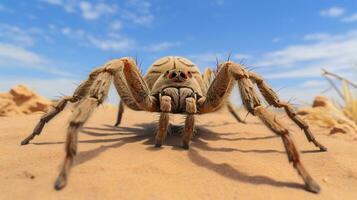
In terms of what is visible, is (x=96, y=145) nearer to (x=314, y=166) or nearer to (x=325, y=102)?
(x=314, y=166)

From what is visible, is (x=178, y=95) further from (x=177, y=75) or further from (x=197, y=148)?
(x=197, y=148)

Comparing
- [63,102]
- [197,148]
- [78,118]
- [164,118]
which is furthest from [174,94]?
[78,118]

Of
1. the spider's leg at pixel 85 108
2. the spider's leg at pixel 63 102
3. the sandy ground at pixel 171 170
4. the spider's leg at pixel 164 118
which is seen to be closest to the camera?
the sandy ground at pixel 171 170

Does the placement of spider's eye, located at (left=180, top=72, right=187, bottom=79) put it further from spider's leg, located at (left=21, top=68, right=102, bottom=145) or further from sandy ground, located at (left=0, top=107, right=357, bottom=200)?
spider's leg, located at (left=21, top=68, right=102, bottom=145)

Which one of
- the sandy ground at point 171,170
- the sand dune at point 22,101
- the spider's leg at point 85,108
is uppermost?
the sand dune at point 22,101

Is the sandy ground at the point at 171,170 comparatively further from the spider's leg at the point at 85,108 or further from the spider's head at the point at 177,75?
the spider's head at the point at 177,75

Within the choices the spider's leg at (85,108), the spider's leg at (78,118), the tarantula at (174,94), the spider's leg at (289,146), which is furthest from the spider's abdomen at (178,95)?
the spider's leg at (289,146)

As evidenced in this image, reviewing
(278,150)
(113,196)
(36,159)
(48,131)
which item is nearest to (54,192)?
(113,196)
